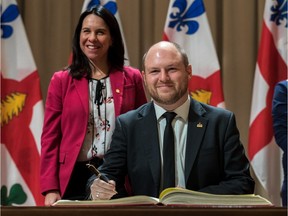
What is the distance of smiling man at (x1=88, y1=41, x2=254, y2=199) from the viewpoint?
2260 millimetres

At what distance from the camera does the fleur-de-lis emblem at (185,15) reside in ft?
13.6

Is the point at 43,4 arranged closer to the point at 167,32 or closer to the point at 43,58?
the point at 43,58

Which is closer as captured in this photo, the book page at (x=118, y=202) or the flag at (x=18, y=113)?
the book page at (x=118, y=202)

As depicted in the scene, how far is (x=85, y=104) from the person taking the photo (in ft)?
9.25

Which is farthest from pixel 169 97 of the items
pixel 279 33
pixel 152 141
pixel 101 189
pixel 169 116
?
pixel 279 33

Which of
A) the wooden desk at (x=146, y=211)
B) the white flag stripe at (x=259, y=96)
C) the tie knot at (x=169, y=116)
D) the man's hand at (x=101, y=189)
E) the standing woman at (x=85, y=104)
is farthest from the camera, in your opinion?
the white flag stripe at (x=259, y=96)

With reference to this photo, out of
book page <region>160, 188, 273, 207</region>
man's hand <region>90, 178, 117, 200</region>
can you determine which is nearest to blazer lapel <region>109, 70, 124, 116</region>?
man's hand <region>90, 178, 117, 200</region>

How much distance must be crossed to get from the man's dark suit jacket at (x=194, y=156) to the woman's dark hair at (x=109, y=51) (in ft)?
1.93

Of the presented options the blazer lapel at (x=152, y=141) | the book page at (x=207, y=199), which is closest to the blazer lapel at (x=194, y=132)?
the blazer lapel at (x=152, y=141)

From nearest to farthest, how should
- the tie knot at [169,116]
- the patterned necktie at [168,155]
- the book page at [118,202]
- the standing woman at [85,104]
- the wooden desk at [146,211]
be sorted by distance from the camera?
the wooden desk at [146,211] < the book page at [118,202] < the patterned necktie at [168,155] < the tie knot at [169,116] < the standing woman at [85,104]

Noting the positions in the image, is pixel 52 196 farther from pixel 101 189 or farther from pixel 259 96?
pixel 259 96

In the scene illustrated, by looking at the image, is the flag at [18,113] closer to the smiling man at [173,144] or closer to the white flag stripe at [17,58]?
the white flag stripe at [17,58]

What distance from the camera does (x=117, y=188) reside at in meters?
2.31

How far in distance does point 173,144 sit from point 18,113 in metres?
2.15
